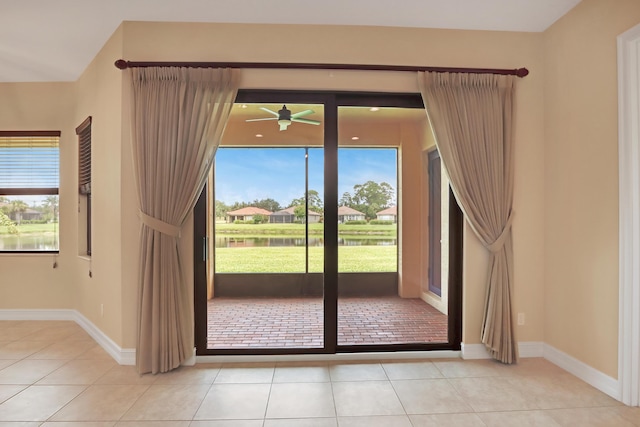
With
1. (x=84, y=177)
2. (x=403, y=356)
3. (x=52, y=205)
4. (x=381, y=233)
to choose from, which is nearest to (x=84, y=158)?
(x=84, y=177)

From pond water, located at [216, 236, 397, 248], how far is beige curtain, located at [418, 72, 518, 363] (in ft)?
2.80

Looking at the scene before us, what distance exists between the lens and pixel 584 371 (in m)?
2.91

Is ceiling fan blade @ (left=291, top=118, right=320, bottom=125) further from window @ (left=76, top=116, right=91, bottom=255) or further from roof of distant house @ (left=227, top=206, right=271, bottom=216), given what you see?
window @ (left=76, top=116, right=91, bottom=255)

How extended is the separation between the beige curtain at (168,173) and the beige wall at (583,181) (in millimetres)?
2938

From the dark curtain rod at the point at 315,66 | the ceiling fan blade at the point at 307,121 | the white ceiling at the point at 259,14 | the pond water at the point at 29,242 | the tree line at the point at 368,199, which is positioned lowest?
the pond water at the point at 29,242

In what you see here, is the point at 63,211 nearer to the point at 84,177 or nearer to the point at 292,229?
the point at 84,177

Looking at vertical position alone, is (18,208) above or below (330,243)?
above

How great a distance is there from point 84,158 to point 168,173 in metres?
1.91

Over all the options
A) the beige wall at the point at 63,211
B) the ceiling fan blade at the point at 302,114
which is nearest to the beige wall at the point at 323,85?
the ceiling fan blade at the point at 302,114

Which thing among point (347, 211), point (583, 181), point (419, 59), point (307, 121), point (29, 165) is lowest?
point (347, 211)

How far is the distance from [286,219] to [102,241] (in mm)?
1930

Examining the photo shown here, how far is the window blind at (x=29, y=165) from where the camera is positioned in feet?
15.1

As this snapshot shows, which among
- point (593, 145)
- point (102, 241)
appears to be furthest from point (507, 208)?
point (102, 241)

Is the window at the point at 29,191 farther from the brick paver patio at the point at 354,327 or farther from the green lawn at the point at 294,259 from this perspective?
the brick paver patio at the point at 354,327
